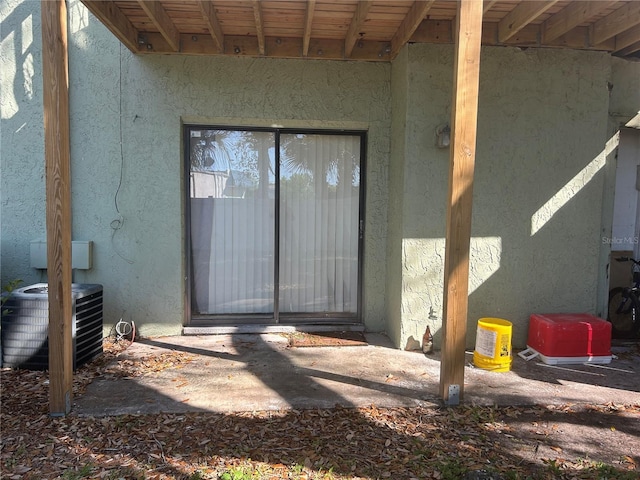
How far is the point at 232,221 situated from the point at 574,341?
379 centimetres

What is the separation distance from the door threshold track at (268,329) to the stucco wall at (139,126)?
24 cm

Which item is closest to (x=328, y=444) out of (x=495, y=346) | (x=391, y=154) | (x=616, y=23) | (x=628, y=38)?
(x=495, y=346)

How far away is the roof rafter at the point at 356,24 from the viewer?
3.64 metres

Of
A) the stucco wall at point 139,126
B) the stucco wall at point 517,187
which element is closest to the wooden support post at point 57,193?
the stucco wall at point 139,126

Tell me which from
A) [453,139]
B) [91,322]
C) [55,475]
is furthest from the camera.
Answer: [91,322]

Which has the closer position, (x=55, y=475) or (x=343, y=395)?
(x=55, y=475)

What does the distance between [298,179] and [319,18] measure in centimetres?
173

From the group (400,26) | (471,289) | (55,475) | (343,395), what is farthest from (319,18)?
(55,475)

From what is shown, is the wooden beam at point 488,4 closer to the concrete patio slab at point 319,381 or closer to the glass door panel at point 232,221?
the glass door panel at point 232,221

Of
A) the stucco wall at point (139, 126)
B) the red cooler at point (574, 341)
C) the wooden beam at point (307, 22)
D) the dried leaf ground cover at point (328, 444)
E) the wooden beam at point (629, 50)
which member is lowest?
the dried leaf ground cover at point (328, 444)

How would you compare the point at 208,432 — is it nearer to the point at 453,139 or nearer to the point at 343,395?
the point at 343,395

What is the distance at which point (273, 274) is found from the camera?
202 inches

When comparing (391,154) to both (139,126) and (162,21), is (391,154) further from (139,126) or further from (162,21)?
(139,126)

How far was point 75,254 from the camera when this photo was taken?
4.59 metres
